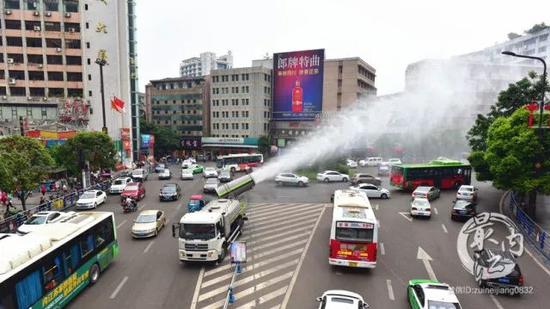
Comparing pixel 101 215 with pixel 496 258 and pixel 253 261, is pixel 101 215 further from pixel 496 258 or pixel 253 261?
pixel 496 258

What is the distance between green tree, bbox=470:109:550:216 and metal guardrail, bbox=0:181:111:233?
117 ft

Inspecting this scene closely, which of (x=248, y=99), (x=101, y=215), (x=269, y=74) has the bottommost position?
(x=101, y=215)

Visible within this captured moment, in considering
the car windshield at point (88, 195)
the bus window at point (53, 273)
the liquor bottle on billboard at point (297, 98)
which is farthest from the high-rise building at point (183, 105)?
the bus window at point (53, 273)

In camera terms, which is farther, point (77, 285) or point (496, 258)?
point (496, 258)

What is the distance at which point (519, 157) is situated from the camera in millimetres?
24250

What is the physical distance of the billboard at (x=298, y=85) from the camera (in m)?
68.3

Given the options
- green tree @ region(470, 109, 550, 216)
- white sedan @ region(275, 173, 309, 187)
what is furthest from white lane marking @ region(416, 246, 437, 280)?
white sedan @ region(275, 173, 309, 187)

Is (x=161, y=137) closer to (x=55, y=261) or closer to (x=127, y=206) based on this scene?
(x=127, y=206)

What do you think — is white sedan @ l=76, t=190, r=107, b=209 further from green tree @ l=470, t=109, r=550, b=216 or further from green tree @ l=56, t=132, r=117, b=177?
green tree @ l=470, t=109, r=550, b=216

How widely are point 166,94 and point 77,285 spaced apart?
275 feet

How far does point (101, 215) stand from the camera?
17.4 m

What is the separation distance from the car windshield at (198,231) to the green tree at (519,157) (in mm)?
21271

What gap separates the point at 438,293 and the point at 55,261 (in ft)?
47.2

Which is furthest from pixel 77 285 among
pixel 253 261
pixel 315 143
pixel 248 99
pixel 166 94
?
pixel 166 94
